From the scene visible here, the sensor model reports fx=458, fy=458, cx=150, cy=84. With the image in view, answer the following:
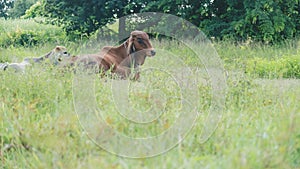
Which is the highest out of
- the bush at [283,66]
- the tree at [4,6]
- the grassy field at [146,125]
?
the tree at [4,6]

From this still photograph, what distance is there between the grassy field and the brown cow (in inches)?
47.0

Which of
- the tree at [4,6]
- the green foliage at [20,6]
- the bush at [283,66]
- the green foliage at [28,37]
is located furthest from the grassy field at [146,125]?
the tree at [4,6]

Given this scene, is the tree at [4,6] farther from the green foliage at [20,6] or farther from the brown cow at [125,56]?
the brown cow at [125,56]

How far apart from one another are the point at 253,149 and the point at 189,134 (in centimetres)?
57

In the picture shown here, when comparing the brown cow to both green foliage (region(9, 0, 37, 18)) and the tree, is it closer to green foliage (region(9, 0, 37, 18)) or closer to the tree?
green foliage (region(9, 0, 37, 18))

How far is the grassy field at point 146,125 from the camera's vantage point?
7.63 feet

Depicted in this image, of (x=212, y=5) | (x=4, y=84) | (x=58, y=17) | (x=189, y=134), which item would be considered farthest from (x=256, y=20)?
(x=189, y=134)

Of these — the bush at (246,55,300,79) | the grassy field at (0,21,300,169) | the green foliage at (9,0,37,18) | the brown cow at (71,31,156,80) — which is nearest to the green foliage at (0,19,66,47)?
the brown cow at (71,31,156,80)

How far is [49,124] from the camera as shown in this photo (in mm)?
2857

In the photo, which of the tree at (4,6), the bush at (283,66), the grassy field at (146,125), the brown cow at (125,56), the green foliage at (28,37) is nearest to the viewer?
the grassy field at (146,125)

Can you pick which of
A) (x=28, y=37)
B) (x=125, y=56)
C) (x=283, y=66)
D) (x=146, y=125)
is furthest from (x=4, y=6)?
(x=146, y=125)

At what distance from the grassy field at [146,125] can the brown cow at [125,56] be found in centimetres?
119

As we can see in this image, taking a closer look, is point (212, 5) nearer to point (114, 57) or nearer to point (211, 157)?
point (114, 57)

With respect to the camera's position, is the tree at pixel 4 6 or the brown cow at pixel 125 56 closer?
the brown cow at pixel 125 56
